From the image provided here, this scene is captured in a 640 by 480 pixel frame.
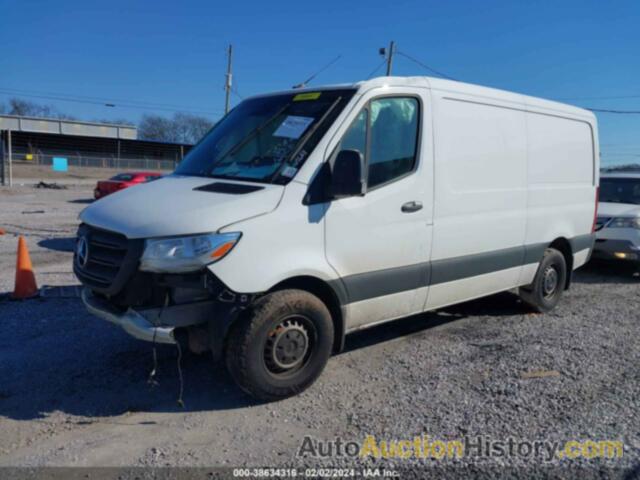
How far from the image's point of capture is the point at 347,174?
399 centimetres

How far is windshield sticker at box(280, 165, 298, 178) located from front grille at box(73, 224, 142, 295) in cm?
116

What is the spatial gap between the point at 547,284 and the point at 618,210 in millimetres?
3329

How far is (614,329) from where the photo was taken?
6094 millimetres

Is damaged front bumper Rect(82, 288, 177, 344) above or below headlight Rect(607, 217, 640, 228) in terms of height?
below

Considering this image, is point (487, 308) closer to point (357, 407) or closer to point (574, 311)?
point (574, 311)

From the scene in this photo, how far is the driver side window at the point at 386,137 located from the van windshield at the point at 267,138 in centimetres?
22

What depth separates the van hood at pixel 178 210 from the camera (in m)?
3.65

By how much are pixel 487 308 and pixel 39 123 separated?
221 ft

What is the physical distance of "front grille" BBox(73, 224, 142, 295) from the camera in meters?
3.72

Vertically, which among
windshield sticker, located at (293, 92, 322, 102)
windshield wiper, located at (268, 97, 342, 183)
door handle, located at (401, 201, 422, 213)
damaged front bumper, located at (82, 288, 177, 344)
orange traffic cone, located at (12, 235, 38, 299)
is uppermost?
windshield sticker, located at (293, 92, 322, 102)

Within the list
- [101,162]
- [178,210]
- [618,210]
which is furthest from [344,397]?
[101,162]

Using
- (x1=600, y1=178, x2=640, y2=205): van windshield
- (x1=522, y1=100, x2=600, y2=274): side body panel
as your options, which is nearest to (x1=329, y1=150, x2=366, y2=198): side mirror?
(x1=522, y1=100, x2=600, y2=274): side body panel

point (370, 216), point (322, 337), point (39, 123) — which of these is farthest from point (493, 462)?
point (39, 123)

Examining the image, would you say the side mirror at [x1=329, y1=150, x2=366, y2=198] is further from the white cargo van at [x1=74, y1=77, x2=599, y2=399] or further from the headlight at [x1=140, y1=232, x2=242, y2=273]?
the headlight at [x1=140, y1=232, x2=242, y2=273]
